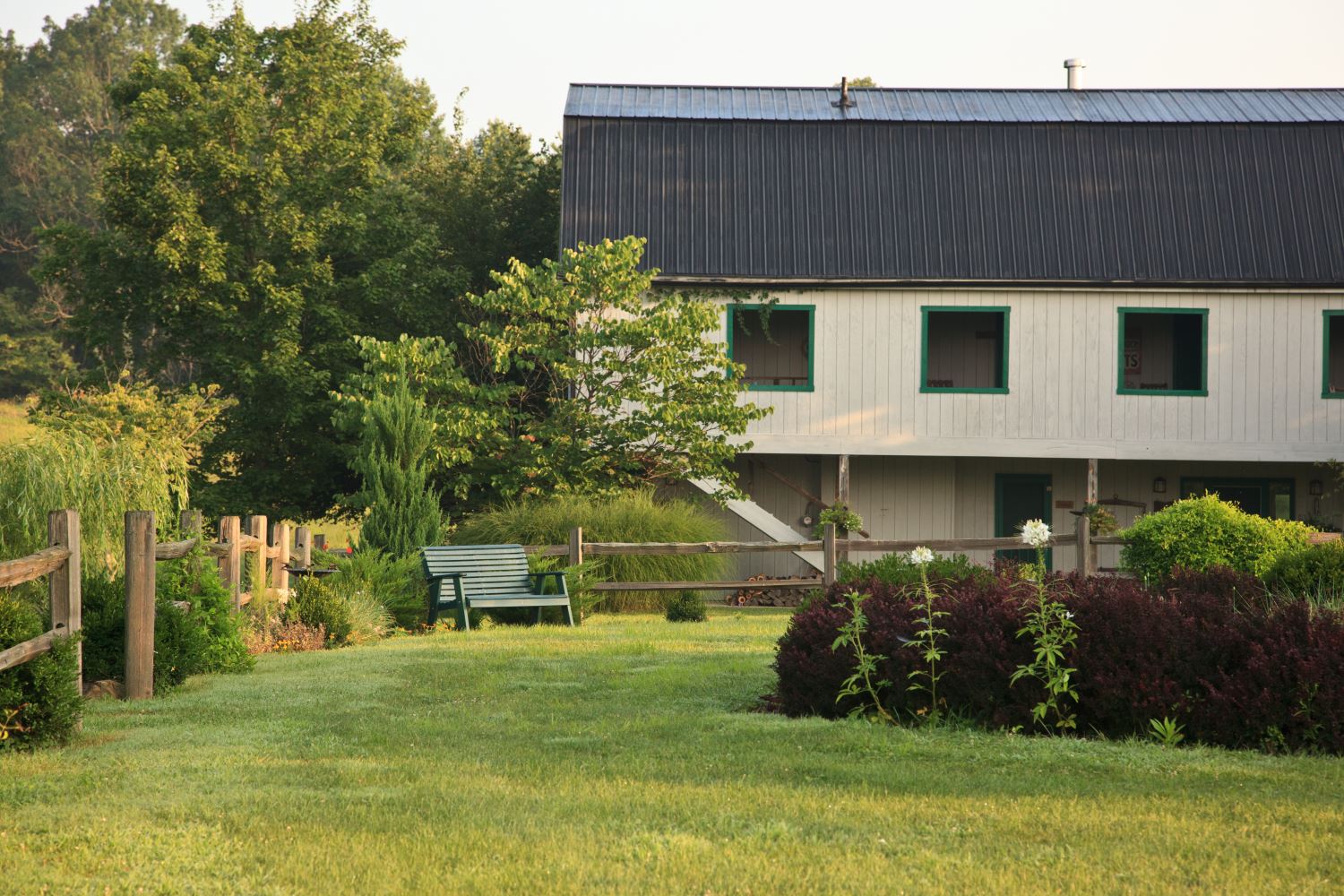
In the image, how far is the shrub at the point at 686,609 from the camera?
16203 mm

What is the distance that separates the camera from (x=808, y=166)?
76.1 ft

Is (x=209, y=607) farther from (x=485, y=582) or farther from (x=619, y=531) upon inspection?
(x=619, y=531)

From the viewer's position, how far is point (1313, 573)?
10664 millimetres

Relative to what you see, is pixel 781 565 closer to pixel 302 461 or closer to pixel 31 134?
pixel 302 461

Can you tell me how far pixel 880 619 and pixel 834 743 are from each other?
1.27 m

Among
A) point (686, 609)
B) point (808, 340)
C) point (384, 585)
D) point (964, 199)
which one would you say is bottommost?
point (686, 609)

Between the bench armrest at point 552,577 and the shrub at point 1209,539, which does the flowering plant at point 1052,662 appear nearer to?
the shrub at point 1209,539

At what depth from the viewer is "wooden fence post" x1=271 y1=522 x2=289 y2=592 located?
48.3 ft

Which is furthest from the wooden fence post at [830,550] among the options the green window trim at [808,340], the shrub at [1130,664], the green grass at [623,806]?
the shrub at [1130,664]

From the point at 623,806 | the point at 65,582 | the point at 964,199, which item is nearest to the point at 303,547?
the point at 65,582

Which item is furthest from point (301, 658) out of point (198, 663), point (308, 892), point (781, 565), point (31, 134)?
point (31, 134)

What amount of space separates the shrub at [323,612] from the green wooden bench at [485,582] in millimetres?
1559

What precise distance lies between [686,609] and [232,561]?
5.61 meters

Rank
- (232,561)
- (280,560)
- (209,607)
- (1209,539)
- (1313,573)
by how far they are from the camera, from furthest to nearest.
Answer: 1. (280,560)
2. (1209,539)
3. (232,561)
4. (209,607)
5. (1313,573)
